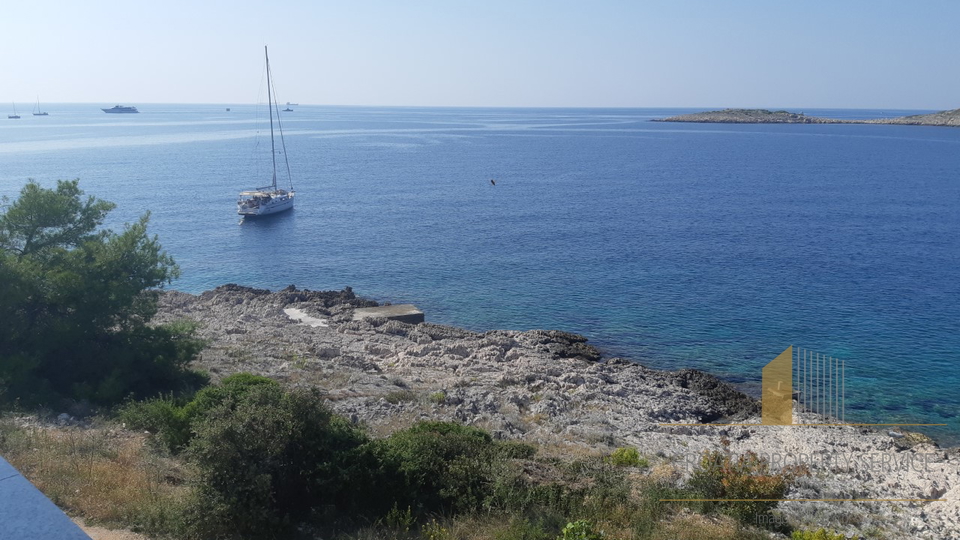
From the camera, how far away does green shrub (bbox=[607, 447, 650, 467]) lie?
15211 millimetres

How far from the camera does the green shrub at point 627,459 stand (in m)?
15.2

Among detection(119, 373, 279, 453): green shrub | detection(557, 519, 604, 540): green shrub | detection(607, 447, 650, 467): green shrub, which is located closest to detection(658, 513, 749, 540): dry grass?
detection(557, 519, 604, 540): green shrub

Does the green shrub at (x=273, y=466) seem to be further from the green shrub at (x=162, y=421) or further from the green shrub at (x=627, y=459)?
the green shrub at (x=627, y=459)

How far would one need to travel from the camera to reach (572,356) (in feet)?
93.6

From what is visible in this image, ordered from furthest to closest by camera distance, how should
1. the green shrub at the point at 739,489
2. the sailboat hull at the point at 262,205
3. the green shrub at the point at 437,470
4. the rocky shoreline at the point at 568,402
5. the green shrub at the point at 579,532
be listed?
the sailboat hull at the point at 262,205
the rocky shoreline at the point at 568,402
the green shrub at the point at 739,489
the green shrub at the point at 437,470
the green shrub at the point at 579,532

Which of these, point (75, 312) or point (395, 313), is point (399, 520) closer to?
point (75, 312)

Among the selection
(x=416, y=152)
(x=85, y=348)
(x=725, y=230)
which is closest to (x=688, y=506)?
(x=85, y=348)

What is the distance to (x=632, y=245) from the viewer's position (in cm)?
4909

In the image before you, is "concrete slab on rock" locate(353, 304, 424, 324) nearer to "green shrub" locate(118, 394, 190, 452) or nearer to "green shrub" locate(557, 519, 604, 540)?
"green shrub" locate(118, 394, 190, 452)

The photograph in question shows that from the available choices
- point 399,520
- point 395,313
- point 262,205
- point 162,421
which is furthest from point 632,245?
point 399,520

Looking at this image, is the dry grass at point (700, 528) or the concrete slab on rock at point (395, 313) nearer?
the dry grass at point (700, 528)

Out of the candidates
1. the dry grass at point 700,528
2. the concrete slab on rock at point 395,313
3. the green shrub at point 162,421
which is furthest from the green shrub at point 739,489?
the concrete slab on rock at point 395,313

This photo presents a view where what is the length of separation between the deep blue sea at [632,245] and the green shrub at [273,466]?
18740mm

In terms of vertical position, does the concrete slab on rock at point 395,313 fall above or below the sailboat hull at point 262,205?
below
